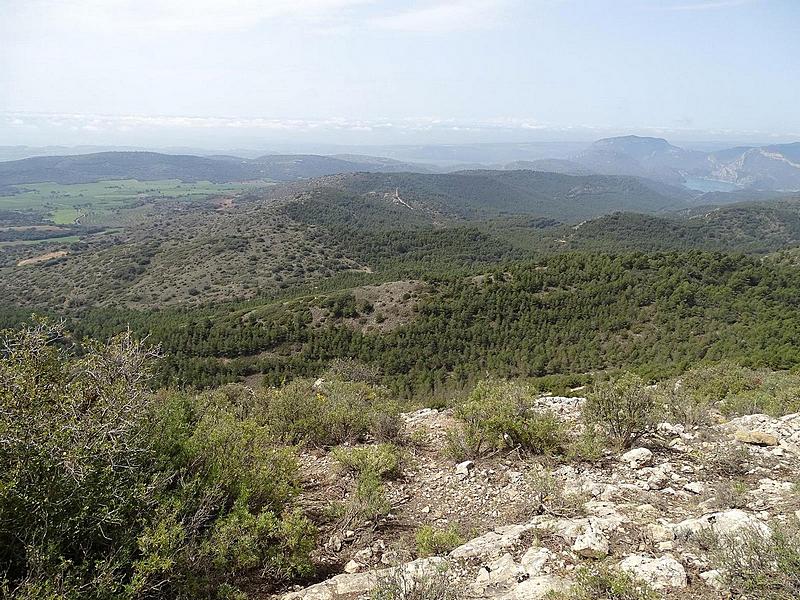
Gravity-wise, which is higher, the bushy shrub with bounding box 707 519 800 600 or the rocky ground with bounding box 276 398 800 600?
the bushy shrub with bounding box 707 519 800 600

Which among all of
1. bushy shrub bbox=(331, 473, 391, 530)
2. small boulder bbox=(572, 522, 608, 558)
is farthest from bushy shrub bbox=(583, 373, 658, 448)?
bushy shrub bbox=(331, 473, 391, 530)

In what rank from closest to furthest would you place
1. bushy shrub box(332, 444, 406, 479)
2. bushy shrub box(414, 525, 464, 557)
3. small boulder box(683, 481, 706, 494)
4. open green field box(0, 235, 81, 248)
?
bushy shrub box(414, 525, 464, 557) → small boulder box(683, 481, 706, 494) → bushy shrub box(332, 444, 406, 479) → open green field box(0, 235, 81, 248)

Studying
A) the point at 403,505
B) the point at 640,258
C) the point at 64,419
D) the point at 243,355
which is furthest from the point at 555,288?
the point at 64,419

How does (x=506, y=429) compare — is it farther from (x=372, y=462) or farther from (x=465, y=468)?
(x=372, y=462)

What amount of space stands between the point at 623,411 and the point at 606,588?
5.56 m

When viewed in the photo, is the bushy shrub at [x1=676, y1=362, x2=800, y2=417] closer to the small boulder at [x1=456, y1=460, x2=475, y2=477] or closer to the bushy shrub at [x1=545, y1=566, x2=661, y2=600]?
the small boulder at [x1=456, y1=460, x2=475, y2=477]

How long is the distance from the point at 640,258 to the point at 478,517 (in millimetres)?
57769

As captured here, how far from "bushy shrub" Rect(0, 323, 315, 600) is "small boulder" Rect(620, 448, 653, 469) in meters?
5.74

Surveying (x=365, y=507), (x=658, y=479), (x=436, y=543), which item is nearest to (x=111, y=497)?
(x=365, y=507)

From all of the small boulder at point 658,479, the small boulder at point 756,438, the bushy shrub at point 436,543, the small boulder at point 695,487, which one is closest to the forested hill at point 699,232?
the small boulder at point 756,438

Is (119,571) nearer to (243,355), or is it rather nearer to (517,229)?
(243,355)

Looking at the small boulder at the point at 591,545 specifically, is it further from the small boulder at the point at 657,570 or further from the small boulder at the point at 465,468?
the small boulder at the point at 465,468

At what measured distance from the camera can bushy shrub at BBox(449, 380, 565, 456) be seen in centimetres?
876

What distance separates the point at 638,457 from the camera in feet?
25.8
